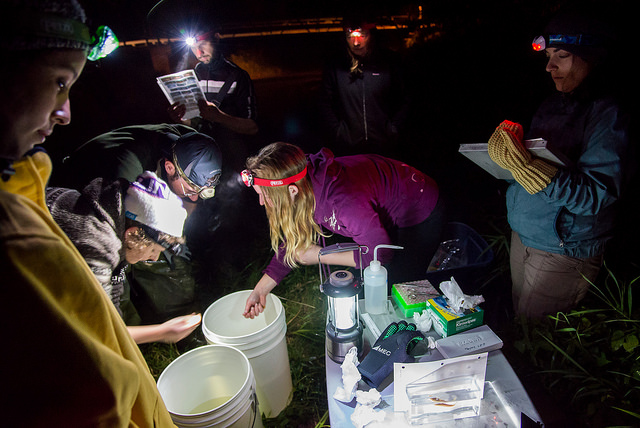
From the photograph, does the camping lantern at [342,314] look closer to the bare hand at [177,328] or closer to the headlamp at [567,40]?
the bare hand at [177,328]

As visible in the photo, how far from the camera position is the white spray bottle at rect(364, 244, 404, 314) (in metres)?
1.74

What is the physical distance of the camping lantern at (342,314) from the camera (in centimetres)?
153

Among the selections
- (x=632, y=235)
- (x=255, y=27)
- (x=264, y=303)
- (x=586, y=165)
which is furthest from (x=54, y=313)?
(x=255, y=27)

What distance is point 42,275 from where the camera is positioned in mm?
628

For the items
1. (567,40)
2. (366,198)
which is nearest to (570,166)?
(567,40)

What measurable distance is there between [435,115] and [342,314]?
4.45 meters

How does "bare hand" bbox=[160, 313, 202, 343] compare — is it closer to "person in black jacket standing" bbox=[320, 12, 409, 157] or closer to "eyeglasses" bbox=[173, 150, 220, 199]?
"eyeglasses" bbox=[173, 150, 220, 199]

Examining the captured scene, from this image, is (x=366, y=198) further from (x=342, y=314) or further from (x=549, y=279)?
(x=549, y=279)

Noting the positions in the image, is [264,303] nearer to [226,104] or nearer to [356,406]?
[356,406]

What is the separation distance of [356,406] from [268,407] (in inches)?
44.1

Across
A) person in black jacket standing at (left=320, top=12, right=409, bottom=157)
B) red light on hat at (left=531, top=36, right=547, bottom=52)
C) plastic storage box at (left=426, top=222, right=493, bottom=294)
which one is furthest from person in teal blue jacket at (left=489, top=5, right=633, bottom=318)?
person in black jacket standing at (left=320, top=12, right=409, bottom=157)

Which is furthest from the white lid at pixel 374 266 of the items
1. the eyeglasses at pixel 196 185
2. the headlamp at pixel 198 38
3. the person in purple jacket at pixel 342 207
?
the headlamp at pixel 198 38

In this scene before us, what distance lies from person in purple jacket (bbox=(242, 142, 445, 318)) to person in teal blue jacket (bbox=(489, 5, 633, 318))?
586 mm

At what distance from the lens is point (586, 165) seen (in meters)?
1.74
